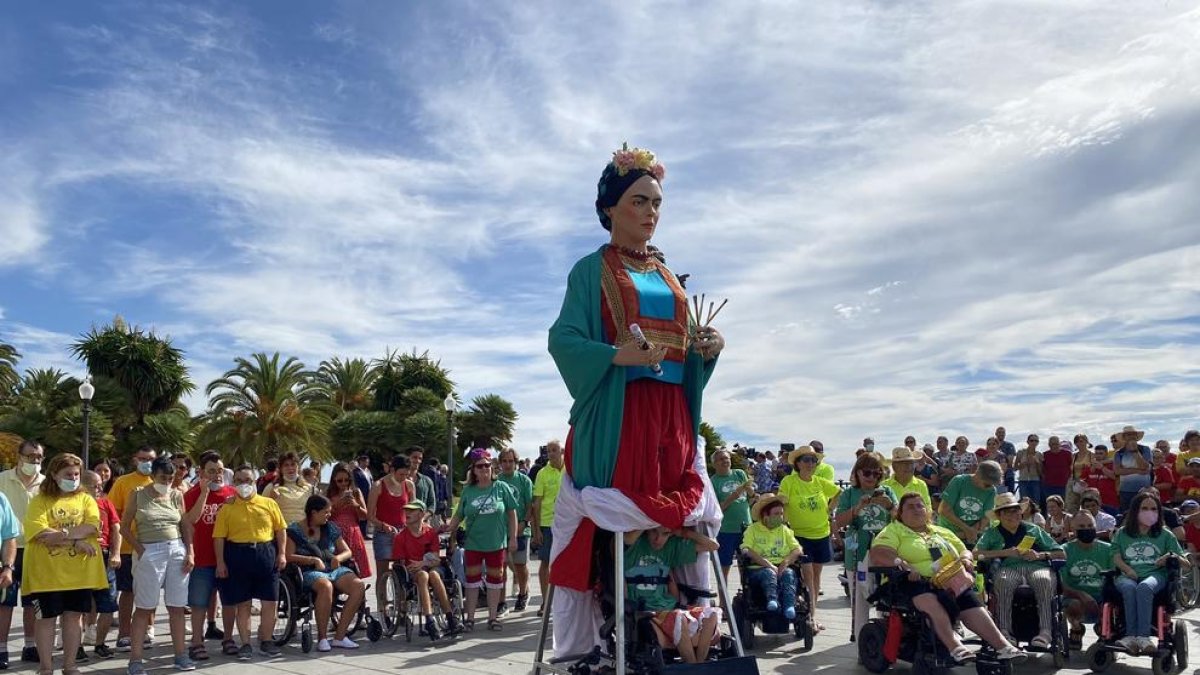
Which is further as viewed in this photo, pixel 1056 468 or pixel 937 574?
pixel 1056 468

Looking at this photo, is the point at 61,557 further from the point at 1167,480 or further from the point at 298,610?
the point at 1167,480

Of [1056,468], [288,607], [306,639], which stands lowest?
[306,639]

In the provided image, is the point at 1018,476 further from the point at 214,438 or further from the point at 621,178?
the point at 214,438

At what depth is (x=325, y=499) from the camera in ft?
30.5

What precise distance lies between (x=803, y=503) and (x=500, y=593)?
3.00 meters

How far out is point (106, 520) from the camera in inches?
319

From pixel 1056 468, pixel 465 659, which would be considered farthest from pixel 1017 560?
pixel 1056 468

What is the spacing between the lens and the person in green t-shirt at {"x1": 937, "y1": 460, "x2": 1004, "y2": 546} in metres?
8.80

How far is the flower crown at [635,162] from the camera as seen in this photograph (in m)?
4.20

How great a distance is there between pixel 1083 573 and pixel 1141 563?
0.52 m

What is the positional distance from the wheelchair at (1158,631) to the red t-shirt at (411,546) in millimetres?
5487

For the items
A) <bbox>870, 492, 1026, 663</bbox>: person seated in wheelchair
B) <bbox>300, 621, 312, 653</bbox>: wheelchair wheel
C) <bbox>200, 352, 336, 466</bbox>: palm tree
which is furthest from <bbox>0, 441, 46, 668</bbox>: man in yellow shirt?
<bbox>200, 352, 336, 466</bbox>: palm tree

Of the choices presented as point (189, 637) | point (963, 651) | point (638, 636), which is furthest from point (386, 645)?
point (638, 636)

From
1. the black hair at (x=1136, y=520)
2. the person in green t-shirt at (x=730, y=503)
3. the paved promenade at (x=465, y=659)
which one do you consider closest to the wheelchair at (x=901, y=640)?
the paved promenade at (x=465, y=659)
